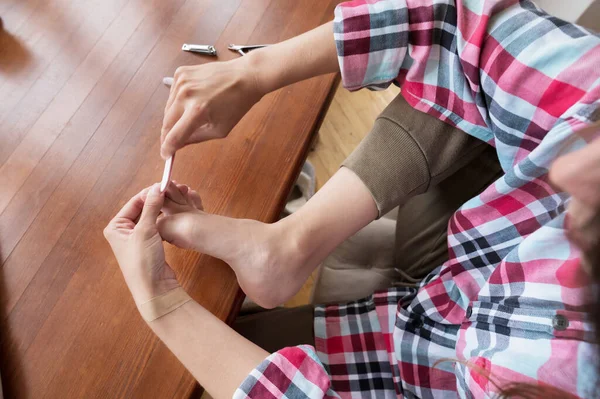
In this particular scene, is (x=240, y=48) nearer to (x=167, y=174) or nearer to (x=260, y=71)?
(x=260, y=71)

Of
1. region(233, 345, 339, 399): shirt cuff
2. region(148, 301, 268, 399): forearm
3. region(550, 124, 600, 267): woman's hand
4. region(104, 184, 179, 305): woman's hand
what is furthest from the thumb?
region(550, 124, 600, 267): woman's hand

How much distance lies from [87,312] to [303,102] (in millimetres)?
404

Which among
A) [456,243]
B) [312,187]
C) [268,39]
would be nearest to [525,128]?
[456,243]

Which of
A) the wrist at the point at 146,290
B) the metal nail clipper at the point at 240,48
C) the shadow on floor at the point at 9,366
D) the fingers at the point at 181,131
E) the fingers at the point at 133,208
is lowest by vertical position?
the shadow on floor at the point at 9,366

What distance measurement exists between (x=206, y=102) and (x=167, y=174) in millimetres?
107

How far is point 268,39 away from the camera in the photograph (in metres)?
0.66

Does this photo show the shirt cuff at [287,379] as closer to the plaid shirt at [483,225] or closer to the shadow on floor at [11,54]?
the plaid shirt at [483,225]

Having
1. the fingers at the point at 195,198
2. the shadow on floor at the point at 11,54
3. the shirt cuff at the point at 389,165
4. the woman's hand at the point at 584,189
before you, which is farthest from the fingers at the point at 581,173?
the shadow on floor at the point at 11,54

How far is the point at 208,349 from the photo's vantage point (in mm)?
470

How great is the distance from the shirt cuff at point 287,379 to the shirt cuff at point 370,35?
1.18 ft

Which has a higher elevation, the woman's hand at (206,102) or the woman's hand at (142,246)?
the woman's hand at (206,102)

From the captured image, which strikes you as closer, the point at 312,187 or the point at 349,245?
the point at 349,245

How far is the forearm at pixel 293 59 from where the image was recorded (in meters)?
0.57

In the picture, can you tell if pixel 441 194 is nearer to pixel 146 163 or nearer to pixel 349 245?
pixel 349 245
